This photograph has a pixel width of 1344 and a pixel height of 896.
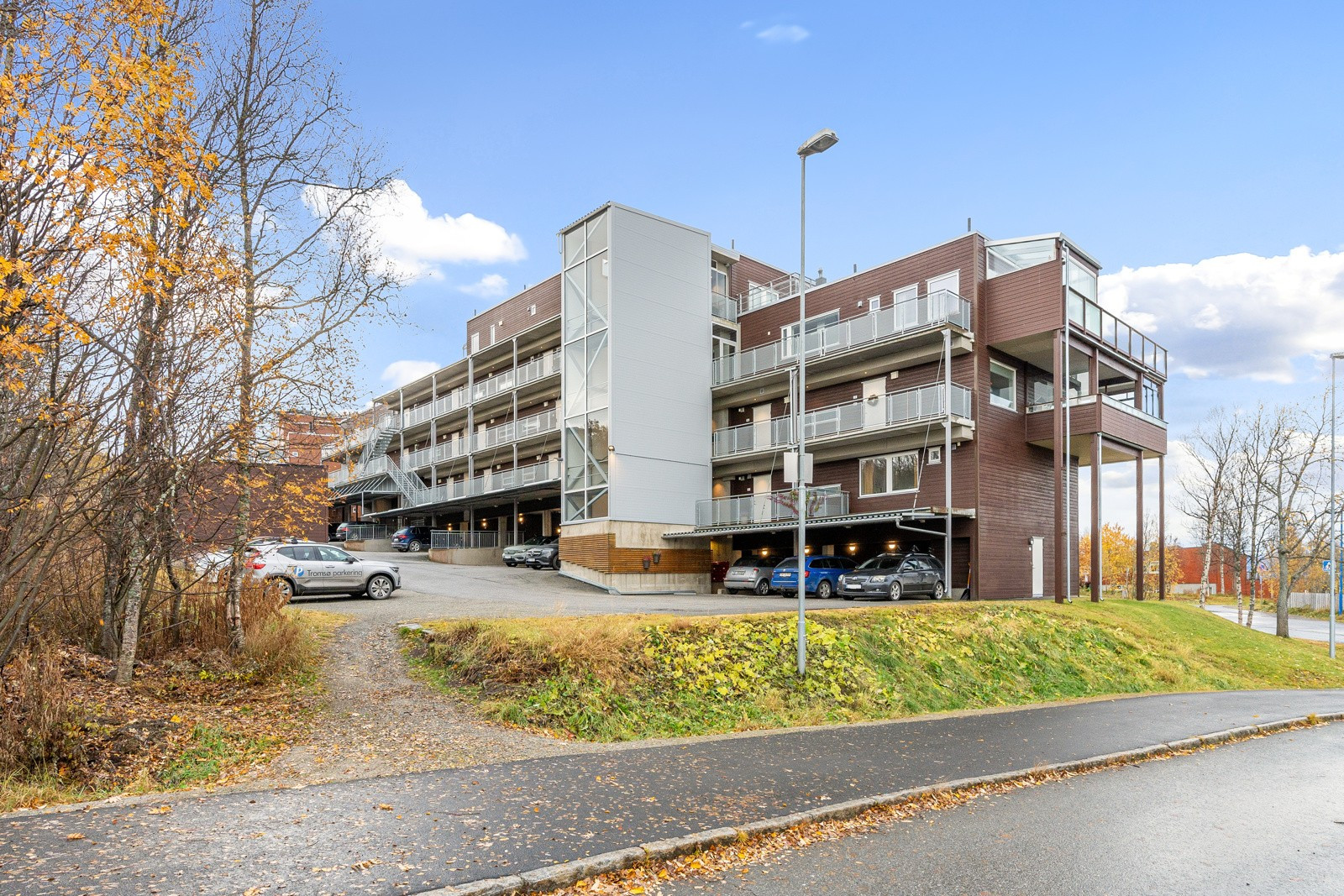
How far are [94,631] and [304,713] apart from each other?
322 centimetres

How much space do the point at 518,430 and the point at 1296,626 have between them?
42.9 meters

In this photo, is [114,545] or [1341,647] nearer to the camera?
[114,545]

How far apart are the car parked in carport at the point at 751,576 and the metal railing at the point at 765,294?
12.9 meters

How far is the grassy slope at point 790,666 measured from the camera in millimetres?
12070

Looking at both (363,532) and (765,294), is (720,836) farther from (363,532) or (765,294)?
(363,532)

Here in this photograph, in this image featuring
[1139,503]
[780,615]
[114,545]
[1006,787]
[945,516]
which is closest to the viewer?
[1006,787]

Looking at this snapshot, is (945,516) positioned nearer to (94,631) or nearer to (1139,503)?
(1139,503)

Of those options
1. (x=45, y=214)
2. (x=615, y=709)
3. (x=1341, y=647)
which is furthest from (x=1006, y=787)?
(x=1341, y=647)

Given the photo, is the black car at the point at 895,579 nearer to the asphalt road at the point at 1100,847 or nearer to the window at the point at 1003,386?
the window at the point at 1003,386

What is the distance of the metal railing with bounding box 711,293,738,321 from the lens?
3862 centimetres

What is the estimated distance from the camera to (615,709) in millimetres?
11844

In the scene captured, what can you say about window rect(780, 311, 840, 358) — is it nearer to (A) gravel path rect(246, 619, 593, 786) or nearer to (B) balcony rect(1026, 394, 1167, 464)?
(B) balcony rect(1026, 394, 1167, 464)

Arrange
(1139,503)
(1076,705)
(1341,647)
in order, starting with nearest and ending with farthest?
(1076,705) → (1139,503) → (1341,647)

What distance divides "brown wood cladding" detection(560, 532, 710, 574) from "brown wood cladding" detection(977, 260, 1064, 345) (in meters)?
13.9
